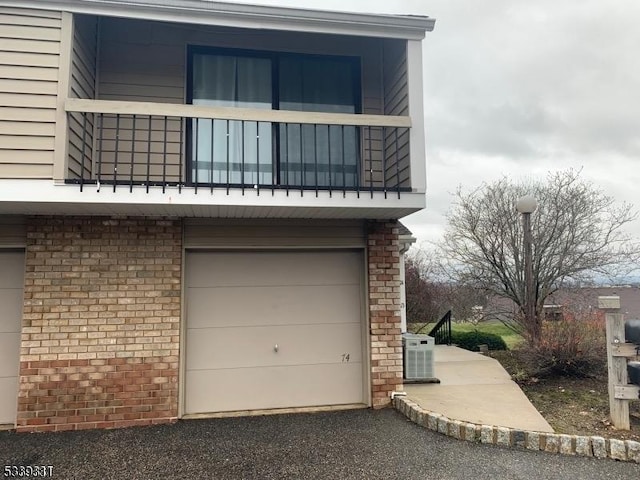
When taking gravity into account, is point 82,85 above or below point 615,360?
above

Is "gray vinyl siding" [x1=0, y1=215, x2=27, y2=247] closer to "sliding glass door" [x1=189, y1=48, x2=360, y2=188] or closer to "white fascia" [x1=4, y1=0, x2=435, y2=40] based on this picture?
"sliding glass door" [x1=189, y1=48, x2=360, y2=188]

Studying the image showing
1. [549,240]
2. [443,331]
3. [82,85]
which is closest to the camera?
[82,85]

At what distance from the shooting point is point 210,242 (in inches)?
216

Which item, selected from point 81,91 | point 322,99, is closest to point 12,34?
point 81,91

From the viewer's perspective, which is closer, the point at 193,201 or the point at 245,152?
the point at 193,201

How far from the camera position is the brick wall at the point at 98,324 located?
16.3 feet

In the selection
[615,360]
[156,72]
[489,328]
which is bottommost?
[489,328]

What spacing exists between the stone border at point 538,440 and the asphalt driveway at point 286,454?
0.10 meters

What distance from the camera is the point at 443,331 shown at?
11.5 m

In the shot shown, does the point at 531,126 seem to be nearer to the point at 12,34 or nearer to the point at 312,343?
the point at 312,343

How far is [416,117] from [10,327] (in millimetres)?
5515

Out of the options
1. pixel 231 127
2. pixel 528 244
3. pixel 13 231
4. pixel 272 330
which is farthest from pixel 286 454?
pixel 528 244

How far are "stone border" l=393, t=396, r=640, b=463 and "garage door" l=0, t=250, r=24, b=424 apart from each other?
4.93m

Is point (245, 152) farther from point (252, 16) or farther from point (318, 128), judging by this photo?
point (252, 16)
